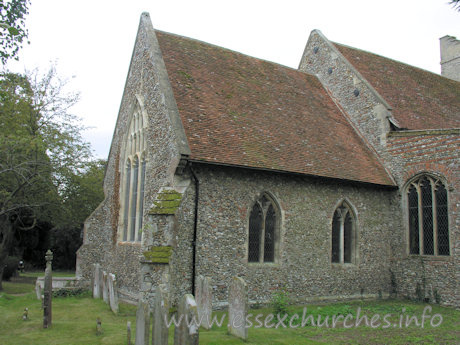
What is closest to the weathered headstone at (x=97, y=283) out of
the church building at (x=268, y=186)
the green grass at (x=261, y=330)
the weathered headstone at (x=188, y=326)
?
the church building at (x=268, y=186)

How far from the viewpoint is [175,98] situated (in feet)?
42.4

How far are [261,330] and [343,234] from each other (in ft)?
20.4

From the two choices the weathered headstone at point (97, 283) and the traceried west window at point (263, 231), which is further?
the weathered headstone at point (97, 283)

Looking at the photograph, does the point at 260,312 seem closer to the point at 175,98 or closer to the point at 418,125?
the point at 175,98

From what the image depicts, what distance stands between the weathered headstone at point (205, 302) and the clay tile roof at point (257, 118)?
3.41 meters

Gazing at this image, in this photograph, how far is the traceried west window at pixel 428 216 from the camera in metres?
13.9

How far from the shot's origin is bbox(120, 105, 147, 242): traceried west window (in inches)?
546

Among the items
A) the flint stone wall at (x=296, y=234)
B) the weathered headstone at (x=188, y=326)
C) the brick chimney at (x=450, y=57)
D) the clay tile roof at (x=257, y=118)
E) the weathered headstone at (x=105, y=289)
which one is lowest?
the weathered headstone at (x=105, y=289)

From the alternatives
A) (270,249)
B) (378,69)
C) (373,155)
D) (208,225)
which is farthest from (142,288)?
(378,69)

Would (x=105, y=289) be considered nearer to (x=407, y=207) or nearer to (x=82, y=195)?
(x=82, y=195)

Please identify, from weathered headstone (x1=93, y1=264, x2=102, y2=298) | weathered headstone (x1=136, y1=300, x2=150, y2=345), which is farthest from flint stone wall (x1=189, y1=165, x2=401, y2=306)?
weathered headstone (x1=93, y1=264, x2=102, y2=298)

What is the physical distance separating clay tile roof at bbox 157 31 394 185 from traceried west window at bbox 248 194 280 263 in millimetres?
1286

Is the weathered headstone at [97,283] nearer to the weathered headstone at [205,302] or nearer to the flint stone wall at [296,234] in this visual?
the flint stone wall at [296,234]

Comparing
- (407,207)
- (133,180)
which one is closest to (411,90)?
(407,207)
